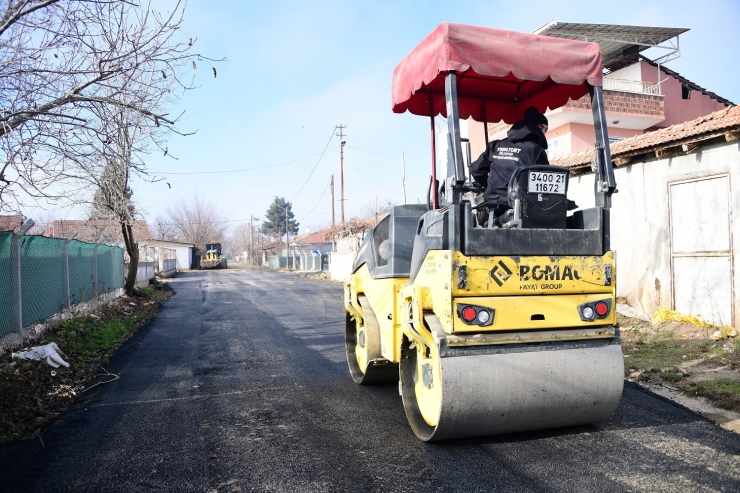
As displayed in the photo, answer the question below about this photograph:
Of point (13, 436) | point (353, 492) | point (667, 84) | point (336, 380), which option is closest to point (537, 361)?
point (353, 492)

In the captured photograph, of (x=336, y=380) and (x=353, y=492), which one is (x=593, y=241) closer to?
(x=353, y=492)

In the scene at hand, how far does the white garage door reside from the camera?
8141 mm

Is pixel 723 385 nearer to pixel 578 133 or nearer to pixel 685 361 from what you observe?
pixel 685 361

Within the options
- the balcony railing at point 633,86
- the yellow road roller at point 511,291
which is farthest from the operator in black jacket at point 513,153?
the balcony railing at point 633,86

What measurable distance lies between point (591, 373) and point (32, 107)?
5.94 m

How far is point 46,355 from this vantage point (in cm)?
729

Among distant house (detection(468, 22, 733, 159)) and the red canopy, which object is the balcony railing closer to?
distant house (detection(468, 22, 733, 159))

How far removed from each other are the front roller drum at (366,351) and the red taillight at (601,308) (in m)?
2.12

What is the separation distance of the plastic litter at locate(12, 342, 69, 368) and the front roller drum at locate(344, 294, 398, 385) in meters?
3.82

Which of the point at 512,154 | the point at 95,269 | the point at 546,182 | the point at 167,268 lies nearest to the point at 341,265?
the point at 95,269

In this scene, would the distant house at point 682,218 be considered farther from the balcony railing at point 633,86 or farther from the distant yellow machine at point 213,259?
the distant yellow machine at point 213,259

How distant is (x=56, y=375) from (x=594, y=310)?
624cm

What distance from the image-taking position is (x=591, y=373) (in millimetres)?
4047

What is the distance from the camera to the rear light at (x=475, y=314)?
3.88 meters
